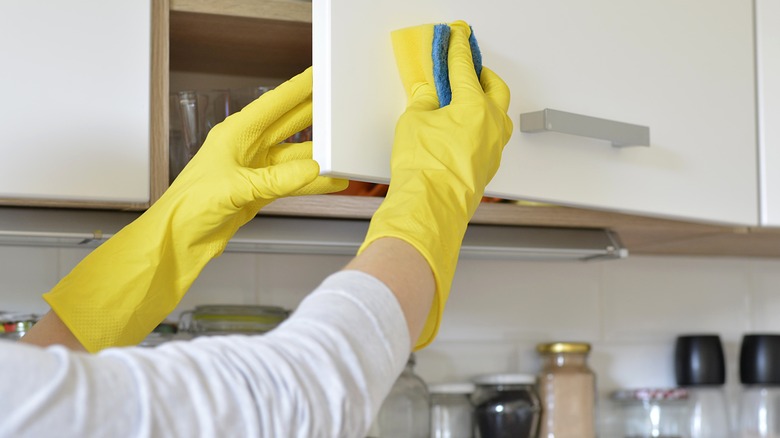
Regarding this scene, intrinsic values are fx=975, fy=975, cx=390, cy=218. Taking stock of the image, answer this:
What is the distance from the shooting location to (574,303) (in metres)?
1.49

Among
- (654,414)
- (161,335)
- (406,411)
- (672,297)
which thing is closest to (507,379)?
(406,411)

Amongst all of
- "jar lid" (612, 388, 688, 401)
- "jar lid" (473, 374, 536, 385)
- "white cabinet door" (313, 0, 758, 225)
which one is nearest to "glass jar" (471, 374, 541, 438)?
"jar lid" (473, 374, 536, 385)

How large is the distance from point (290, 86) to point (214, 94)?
0.88 ft

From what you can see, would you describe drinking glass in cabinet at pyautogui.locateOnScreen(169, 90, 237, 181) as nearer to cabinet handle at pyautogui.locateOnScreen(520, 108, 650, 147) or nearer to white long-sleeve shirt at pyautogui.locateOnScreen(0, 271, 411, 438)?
cabinet handle at pyautogui.locateOnScreen(520, 108, 650, 147)

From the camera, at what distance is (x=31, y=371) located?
1.43ft

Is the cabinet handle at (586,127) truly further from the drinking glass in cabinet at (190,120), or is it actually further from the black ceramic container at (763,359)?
the black ceramic container at (763,359)

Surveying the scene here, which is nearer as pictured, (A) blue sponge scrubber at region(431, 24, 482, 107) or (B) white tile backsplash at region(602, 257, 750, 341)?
(A) blue sponge scrubber at region(431, 24, 482, 107)

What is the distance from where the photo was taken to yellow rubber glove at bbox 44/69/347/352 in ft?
2.71

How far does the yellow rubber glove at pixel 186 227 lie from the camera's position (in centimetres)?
83

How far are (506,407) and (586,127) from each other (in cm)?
56

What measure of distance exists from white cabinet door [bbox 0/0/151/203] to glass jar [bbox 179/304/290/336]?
284 mm

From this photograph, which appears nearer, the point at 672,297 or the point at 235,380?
the point at 235,380

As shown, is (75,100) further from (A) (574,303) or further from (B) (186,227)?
(A) (574,303)

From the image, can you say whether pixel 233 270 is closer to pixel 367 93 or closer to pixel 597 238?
pixel 597 238
